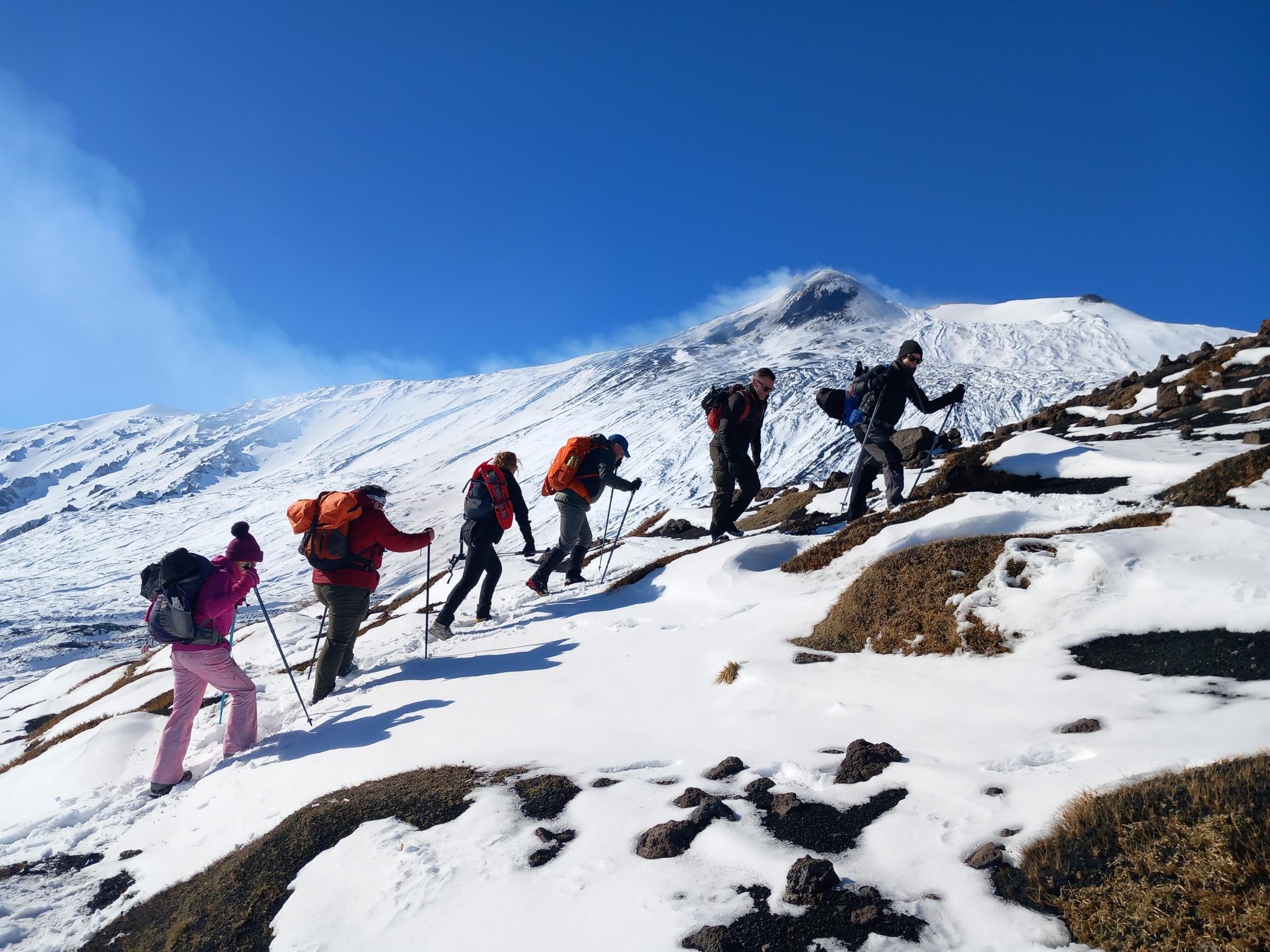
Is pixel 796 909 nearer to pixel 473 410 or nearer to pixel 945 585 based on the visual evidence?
pixel 945 585

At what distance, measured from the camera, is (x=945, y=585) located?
7.04 meters

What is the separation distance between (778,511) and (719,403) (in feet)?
19.4

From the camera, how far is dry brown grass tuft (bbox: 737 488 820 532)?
51.4 ft

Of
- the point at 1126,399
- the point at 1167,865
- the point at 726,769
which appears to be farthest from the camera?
the point at 1126,399

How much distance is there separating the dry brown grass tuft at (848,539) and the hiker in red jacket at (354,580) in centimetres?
520

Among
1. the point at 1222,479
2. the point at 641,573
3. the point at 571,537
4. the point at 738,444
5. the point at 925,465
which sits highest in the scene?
the point at 738,444

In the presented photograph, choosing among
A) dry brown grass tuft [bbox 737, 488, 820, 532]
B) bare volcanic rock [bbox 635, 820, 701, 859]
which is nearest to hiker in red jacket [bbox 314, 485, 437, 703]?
bare volcanic rock [bbox 635, 820, 701, 859]

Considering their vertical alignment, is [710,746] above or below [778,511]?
below

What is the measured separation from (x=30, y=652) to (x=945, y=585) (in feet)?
273

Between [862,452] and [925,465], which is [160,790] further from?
[925,465]

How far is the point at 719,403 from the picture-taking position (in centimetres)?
1142

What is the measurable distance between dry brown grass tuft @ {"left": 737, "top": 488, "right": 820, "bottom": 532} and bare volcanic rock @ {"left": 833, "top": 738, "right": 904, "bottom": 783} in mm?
10554

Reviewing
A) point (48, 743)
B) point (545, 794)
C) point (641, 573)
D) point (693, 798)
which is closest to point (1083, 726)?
point (693, 798)

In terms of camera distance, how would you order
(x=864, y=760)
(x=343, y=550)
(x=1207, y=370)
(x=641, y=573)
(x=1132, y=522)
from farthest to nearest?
(x=1207, y=370)
(x=641, y=573)
(x=343, y=550)
(x=1132, y=522)
(x=864, y=760)
